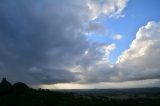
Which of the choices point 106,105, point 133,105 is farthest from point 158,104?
point 106,105

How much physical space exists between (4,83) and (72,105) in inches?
3624

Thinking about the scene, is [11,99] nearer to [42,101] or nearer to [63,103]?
[42,101]

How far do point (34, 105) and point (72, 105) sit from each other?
40.9 ft

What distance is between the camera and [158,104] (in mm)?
111000

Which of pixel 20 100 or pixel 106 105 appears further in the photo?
pixel 106 105

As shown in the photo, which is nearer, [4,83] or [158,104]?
[158,104]

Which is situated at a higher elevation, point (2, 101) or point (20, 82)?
point (20, 82)

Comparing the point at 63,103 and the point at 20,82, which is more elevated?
the point at 20,82

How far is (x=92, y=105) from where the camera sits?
10100 cm

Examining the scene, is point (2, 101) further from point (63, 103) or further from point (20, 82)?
point (20, 82)

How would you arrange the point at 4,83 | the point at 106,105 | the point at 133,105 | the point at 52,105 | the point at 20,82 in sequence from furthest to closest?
the point at 4,83, the point at 20,82, the point at 133,105, the point at 106,105, the point at 52,105

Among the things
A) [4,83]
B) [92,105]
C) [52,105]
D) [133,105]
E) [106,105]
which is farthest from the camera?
[4,83]

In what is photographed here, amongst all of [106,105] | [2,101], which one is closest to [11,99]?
[2,101]

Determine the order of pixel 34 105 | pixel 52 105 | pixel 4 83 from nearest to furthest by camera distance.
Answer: pixel 34 105, pixel 52 105, pixel 4 83
